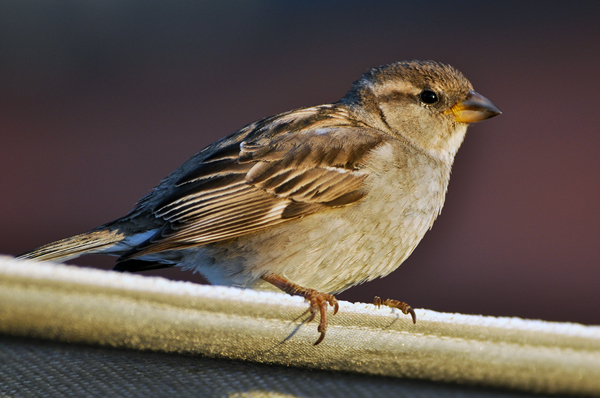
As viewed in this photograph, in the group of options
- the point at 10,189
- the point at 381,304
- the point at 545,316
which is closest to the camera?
the point at 381,304

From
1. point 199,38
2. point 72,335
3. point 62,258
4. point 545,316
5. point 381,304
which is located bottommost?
point 545,316

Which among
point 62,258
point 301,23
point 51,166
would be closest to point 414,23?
point 301,23

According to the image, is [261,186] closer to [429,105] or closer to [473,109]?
[429,105]

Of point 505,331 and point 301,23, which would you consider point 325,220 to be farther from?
point 301,23

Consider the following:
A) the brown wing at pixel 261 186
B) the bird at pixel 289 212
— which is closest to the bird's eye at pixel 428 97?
the bird at pixel 289 212

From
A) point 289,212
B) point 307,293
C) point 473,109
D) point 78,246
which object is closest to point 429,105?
point 473,109

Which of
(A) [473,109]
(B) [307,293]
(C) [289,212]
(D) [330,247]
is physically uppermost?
(A) [473,109]

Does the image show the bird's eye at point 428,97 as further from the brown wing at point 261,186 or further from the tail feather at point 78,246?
the tail feather at point 78,246
